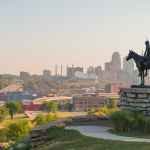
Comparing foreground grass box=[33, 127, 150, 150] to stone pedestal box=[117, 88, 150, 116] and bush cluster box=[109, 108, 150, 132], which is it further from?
stone pedestal box=[117, 88, 150, 116]

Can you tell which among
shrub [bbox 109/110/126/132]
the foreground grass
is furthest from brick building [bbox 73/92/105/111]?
the foreground grass

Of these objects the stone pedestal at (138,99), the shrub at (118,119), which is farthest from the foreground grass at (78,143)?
the stone pedestal at (138,99)

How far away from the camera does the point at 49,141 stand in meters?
9.55

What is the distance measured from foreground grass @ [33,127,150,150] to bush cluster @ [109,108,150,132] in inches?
74.1

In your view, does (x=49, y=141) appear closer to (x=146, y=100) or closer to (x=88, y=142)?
(x=88, y=142)

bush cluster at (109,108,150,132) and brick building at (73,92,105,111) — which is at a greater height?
bush cluster at (109,108,150,132)

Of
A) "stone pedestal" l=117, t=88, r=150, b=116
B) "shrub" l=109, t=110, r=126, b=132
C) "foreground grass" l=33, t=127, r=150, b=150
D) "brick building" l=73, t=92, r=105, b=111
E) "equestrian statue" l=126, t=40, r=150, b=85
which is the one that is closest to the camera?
"foreground grass" l=33, t=127, r=150, b=150

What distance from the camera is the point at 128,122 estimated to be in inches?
427

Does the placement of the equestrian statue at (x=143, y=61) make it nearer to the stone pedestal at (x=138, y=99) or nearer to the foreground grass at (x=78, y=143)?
the stone pedestal at (x=138, y=99)

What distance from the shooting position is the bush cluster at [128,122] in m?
10.8

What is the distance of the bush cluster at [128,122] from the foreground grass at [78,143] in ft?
6.18

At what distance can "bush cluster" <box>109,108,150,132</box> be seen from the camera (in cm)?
1077

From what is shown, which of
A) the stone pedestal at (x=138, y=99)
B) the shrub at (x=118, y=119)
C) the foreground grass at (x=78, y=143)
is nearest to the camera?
the foreground grass at (x=78, y=143)

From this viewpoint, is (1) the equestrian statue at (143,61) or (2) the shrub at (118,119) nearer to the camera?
(2) the shrub at (118,119)
